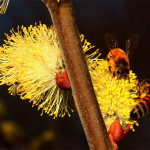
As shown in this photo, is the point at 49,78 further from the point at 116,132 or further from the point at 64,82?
the point at 116,132

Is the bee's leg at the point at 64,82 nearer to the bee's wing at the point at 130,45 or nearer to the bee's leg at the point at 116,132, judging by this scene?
the bee's leg at the point at 116,132

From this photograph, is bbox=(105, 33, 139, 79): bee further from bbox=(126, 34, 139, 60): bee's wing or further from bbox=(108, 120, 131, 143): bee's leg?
bbox=(108, 120, 131, 143): bee's leg

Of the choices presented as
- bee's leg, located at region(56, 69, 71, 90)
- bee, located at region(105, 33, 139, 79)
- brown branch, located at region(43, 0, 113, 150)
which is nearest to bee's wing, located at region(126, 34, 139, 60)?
bee, located at region(105, 33, 139, 79)

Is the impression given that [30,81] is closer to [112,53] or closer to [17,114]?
[112,53]

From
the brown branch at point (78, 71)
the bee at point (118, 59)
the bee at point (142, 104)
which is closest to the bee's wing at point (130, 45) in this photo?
the bee at point (118, 59)

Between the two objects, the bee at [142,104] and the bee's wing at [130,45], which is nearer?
the bee at [142,104]
